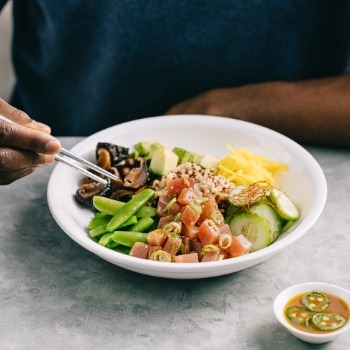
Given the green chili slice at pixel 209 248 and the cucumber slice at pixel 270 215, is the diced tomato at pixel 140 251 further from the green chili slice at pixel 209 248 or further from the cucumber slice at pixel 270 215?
the cucumber slice at pixel 270 215

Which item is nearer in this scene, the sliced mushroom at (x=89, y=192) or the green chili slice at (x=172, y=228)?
the green chili slice at (x=172, y=228)

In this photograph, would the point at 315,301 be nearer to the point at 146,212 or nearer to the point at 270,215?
the point at 270,215

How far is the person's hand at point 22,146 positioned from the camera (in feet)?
4.92

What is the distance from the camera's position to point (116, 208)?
174cm

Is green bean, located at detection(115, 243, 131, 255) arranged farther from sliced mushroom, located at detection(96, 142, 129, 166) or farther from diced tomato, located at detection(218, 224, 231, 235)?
sliced mushroom, located at detection(96, 142, 129, 166)

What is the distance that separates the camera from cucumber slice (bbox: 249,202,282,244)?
1.65 meters

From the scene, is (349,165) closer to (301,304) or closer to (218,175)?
(218,175)

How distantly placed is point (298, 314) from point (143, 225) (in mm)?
514

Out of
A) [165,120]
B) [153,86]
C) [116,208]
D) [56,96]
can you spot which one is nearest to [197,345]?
[116,208]

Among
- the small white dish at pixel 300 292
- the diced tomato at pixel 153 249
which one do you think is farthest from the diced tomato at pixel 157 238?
the small white dish at pixel 300 292

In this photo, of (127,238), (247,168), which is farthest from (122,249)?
(247,168)

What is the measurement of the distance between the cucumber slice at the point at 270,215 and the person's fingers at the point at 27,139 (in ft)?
1.77

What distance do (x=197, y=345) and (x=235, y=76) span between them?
4.54ft

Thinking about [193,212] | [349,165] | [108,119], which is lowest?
[108,119]
